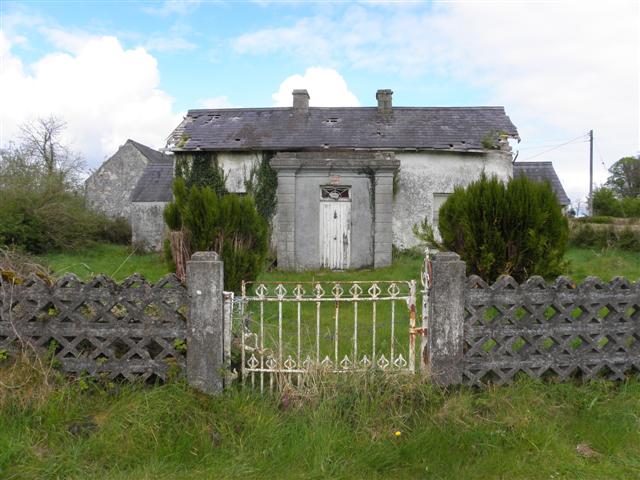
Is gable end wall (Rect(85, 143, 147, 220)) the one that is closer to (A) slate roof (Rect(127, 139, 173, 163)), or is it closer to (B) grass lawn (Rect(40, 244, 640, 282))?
(A) slate roof (Rect(127, 139, 173, 163))

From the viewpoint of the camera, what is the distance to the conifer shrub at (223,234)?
728 cm

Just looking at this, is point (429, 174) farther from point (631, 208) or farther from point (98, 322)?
point (631, 208)

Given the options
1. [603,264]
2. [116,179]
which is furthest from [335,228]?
[116,179]

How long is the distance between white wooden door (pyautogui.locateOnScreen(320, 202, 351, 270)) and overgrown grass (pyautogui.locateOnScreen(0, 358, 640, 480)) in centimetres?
866

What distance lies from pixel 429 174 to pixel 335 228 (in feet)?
14.2

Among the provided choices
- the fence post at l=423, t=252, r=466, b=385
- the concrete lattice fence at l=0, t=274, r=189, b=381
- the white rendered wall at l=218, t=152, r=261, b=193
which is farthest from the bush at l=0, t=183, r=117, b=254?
the fence post at l=423, t=252, r=466, b=385

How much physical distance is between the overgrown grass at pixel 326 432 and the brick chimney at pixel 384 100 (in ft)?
45.2

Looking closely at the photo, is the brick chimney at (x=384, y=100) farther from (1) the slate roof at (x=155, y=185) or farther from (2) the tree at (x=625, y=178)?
(2) the tree at (x=625, y=178)

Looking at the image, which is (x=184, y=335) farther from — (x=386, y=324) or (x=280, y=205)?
(x=280, y=205)

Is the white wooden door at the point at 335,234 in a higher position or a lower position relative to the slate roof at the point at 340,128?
lower

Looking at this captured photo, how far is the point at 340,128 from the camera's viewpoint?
1573 cm

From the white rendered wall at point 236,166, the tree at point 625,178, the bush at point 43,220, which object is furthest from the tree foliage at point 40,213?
the tree at point 625,178

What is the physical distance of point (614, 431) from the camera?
3652 mm

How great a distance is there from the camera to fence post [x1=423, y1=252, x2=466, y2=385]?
3.99 metres
